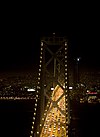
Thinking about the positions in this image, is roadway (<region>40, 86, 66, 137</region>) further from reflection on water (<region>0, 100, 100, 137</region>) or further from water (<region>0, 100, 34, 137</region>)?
water (<region>0, 100, 34, 137</region>)

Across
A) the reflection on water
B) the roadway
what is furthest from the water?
the roadway

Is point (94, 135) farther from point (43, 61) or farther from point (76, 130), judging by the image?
point (43, 61)

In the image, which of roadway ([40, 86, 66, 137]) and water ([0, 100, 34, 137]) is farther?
water ([0, 100, 34, 137])

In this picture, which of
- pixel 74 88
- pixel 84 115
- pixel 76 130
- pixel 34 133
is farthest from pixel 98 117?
pixel 34 133

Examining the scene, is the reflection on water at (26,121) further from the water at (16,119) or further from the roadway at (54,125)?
the roadway at (54,125)

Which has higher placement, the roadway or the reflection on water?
the roadway

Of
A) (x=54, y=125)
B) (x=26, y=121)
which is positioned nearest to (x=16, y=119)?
(x=26, y=121)

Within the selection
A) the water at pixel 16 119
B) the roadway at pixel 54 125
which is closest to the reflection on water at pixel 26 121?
the water at pixel 16 119

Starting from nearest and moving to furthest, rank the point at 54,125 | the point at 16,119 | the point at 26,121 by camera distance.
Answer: the point at 54,125 < the point at 26,121 < the point at 16,119

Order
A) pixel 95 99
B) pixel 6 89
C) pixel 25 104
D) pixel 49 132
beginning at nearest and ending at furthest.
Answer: pixel 49 132 < pixel 25 104 < pixel 95 99 < pixel 6 89

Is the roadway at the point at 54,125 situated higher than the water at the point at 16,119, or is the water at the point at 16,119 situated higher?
the roadway at the point at 54,125

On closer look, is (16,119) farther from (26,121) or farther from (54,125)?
(54,125)
